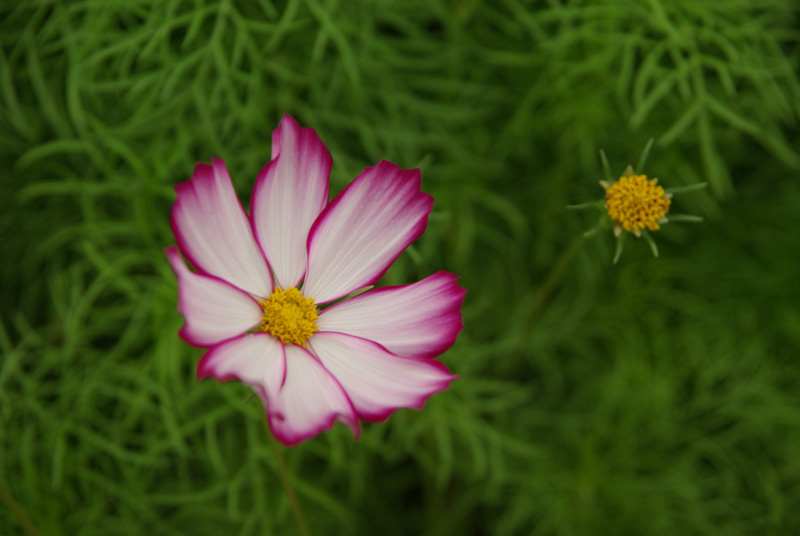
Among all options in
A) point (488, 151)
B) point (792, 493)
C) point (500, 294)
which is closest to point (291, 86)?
point (488, 151)

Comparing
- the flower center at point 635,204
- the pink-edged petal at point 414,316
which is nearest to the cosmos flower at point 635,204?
the flower center at point 635,204

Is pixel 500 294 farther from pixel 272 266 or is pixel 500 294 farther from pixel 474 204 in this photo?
pixel 272 266

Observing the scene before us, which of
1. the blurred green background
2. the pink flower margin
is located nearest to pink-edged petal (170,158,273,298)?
the pink flower margin

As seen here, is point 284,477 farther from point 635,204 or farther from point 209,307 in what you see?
point 635,204

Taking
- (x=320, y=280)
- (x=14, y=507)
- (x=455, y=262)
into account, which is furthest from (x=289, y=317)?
(x=455, y=262)

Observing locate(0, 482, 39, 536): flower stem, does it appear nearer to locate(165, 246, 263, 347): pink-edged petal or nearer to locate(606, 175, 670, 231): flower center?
locate(165, 246, 263, 347): pink-edged petal

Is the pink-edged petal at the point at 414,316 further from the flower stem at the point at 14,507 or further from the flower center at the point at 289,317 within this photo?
the flower stem at the point at 14,507
